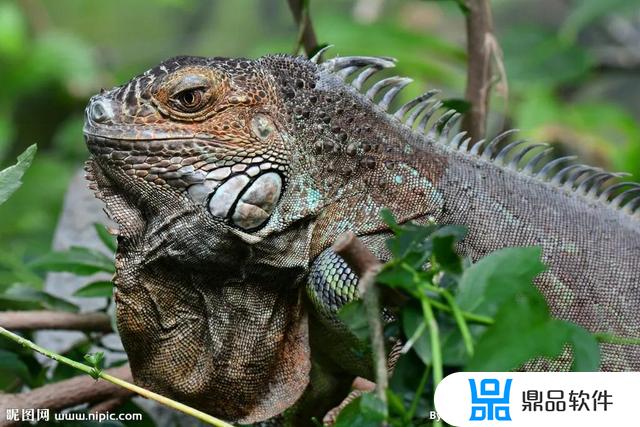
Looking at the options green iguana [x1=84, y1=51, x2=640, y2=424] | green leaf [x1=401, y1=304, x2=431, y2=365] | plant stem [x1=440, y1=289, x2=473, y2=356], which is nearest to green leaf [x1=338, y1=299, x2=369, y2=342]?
green leaf [x1=401, y1=304, x2=431, y2=365]

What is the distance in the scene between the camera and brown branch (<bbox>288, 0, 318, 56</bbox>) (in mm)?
3936

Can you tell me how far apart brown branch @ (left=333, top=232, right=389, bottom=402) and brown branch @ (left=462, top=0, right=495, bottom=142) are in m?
2.24

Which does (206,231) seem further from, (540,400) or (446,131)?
(540,400)

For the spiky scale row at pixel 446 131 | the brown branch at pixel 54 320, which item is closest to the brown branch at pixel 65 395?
the brown branch at pixel 54 320

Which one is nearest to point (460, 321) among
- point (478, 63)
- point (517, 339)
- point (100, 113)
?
point (517, 339)

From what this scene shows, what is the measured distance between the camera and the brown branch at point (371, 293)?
189cm

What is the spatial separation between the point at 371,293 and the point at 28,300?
2.36m

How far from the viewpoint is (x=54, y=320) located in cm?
382

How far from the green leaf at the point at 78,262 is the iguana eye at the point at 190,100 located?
114 cm

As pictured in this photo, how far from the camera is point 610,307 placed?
321 centimetres

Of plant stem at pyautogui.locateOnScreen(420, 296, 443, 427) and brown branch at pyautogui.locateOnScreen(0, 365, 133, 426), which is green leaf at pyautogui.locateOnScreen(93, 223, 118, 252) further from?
plant stem at pyautogui.locateOnScreen(420, 296, 443, 427)

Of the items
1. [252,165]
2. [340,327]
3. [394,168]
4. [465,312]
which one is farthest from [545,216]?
[465,312]

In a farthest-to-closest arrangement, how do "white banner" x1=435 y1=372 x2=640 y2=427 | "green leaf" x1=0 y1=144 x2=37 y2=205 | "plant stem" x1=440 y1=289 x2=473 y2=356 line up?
"green leaf" x1=0 y1=144 x2=37 y2=205, "white banner" x1=435 y1=372 x2=640 y2=427, "plant stem" x1=440 y1=289 x2=473 y2=356

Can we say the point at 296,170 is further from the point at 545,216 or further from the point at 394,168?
the point at 545,216
